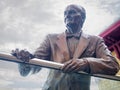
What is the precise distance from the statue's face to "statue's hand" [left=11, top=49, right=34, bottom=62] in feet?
1.34

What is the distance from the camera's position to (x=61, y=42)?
1.57m

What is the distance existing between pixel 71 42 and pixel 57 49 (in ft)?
0.30

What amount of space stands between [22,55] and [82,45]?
41 cm

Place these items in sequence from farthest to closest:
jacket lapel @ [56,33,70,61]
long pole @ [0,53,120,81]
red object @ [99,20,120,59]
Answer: red object @ [99,20,120,59] < jacket lapel @ [56,33,70,61] < long pole @ [0,53,120,81]

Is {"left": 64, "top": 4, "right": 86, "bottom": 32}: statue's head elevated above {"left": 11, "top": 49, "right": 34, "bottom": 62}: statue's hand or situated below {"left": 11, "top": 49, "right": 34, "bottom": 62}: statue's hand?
above

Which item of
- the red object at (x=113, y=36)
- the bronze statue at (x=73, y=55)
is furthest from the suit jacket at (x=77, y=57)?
the red object at (x=113, y=36)

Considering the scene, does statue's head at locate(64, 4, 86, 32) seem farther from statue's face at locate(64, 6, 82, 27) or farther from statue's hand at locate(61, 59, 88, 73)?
statue's hand at locate(61, 59, 88, 73)

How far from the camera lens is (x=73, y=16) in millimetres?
1619

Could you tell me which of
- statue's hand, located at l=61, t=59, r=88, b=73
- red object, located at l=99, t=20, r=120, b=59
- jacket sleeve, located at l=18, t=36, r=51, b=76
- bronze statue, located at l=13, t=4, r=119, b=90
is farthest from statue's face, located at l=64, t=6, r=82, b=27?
red object, located at l=99, t=20, r=120, b=59

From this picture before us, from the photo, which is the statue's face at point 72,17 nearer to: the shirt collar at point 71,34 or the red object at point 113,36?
the shirt collar at point 71,34

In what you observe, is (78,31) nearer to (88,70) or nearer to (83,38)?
(83,38)

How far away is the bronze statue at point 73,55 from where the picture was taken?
1342 millimetres

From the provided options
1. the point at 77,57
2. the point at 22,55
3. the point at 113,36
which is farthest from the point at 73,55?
the point at 113,36

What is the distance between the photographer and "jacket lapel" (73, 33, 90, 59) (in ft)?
5.00
